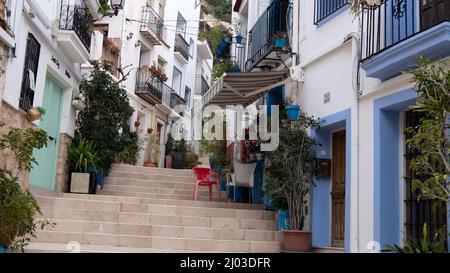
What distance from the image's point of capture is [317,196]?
9.77 metres

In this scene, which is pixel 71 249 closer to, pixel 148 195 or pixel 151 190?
pixel 148 195

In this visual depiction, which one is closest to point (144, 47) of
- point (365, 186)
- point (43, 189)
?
point (43, 189)

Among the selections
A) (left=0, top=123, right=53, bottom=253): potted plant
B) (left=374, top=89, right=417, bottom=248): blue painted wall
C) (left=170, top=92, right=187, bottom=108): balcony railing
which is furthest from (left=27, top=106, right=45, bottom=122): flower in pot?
(left=170, top=92, right=187, bottom=108): balcony railing

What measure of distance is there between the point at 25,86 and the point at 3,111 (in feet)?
3.66

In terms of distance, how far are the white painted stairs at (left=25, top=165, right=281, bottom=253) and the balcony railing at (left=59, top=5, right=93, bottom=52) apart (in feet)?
12.2

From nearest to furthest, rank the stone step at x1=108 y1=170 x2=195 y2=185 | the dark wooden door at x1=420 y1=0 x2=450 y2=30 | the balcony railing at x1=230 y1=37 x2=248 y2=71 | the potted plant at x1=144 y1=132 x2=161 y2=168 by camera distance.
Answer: the dark wooden door at x1=420 y1=0 x2=450 y2=30 < the stone step at x1=108 y1=170 x2=195 y2=185 < the balcony railing at x1=230 y1=37 x2=248 y2=71 < the potted plant at x1=144 y1=132 x2=161 y2=168

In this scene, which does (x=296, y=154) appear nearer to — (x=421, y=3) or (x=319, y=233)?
(x=319, y=233)

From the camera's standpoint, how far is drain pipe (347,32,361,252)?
8.19 meters

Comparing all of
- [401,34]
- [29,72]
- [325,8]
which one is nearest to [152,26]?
[29,72]

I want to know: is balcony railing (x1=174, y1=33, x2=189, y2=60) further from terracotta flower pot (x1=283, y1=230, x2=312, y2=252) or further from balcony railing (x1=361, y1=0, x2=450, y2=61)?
balcony railing (x1=361, y1=0, x2=450, y2=61)

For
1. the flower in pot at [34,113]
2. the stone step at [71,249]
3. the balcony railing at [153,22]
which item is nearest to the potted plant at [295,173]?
the stone step at [71,249]

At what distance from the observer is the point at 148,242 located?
9.28m

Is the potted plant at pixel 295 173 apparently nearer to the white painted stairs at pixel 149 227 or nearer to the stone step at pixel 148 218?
the white painted stairs at pixel 149 227

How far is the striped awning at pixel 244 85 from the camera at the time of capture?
10867 mm
